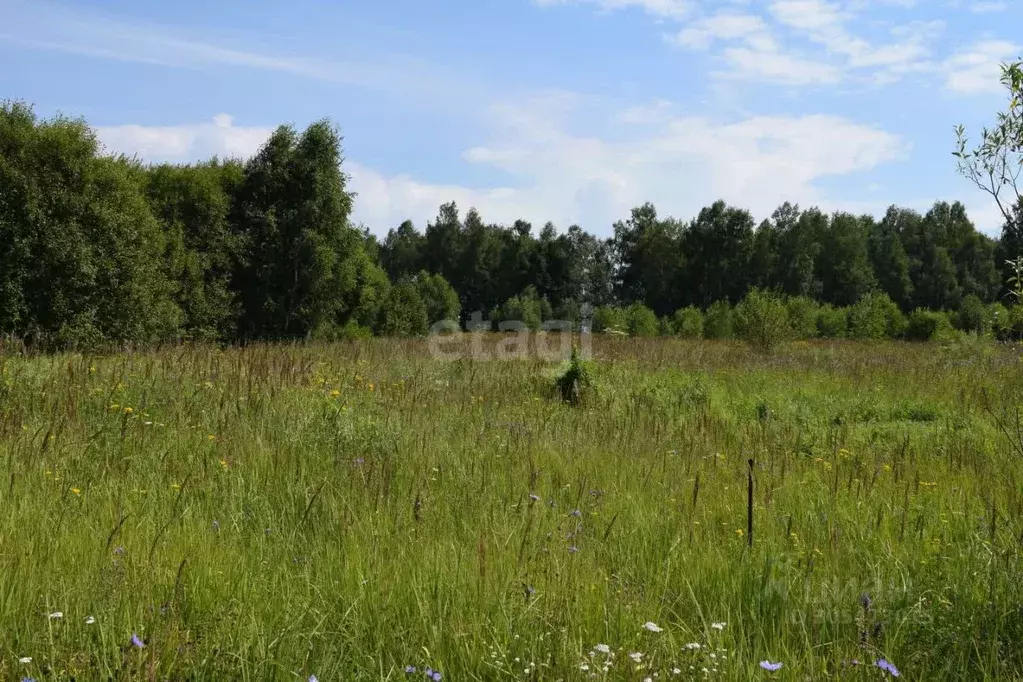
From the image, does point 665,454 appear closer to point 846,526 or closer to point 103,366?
point 846,526

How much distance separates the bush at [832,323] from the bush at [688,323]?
18.4ft

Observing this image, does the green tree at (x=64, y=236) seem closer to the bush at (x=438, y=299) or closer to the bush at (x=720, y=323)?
the bush at (x=720, y=323)

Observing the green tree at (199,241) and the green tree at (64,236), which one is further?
the green tree at (199,241)

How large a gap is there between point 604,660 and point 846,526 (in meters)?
1.89

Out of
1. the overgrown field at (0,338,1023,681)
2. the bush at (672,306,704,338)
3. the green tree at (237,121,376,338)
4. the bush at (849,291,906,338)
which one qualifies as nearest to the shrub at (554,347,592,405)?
the overgrown field at (0,338,1023,681)

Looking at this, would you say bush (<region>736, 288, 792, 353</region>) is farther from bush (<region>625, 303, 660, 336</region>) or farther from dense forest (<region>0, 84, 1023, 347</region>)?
bush (<region>625, 303, 660, 336</region>)

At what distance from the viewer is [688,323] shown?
34.2m

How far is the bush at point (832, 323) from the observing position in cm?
3459

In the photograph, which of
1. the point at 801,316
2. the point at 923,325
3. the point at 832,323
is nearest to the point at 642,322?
the point at 801,316

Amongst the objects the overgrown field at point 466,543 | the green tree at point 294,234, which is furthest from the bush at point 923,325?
the overgrown field at point 466,543

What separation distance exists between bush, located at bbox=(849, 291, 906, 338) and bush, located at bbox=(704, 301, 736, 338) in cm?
561

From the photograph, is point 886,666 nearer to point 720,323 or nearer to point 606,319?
point 720,323

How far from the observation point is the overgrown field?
214 cm

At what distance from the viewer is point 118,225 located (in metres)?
17.5
